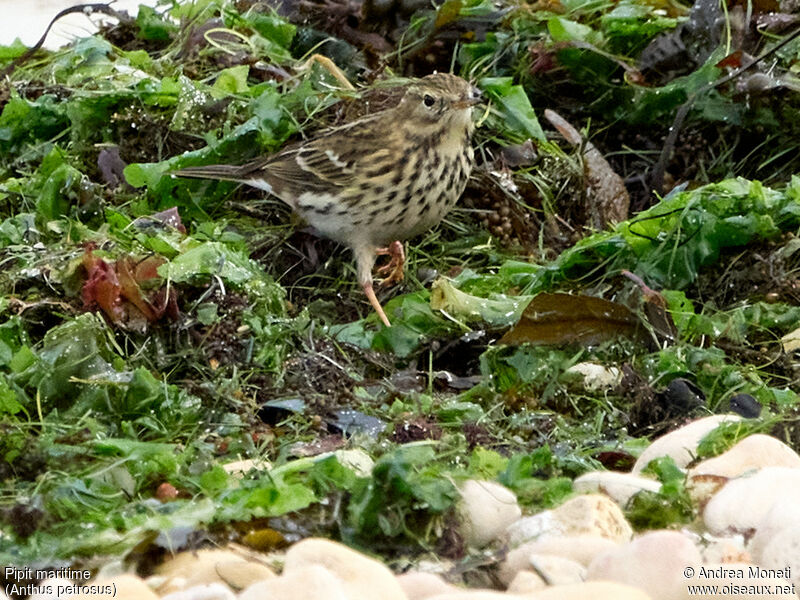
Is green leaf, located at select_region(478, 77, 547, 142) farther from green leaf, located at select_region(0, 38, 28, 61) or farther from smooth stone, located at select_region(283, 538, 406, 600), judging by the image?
smooth stone, located at select_region(283, 538, 406, 600)

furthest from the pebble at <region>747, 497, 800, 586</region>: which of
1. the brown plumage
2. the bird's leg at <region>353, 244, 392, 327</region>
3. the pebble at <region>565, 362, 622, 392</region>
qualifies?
the brown plumage

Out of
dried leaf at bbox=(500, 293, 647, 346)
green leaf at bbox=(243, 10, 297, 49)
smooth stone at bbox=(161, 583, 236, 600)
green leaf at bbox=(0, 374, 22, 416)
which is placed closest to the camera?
smooth stone at bbox=(161, 583, 236, 600)

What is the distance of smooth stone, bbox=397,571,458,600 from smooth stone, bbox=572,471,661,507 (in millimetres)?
631

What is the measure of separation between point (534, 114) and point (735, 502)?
398cm

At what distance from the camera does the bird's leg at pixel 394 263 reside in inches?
241

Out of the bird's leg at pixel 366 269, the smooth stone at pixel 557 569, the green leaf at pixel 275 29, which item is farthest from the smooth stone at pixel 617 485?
the green leaf at pixel 275 29

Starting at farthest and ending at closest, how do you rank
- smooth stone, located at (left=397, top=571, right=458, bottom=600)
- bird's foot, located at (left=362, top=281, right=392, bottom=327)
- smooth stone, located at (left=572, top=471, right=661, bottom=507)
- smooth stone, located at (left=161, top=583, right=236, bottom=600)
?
bird's foot, located at (left=362, top=281, right=392, bottom=327), smooth stone, located at (left=572, top=471, right=661, bottom=507), smooth stone, located at (left=397, top=571, right=458, bottom=600), smooth stone, located at (left=161, top=583, right=236, bottom=600)

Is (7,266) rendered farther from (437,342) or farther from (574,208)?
(574,208)

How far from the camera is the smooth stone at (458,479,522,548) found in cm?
304

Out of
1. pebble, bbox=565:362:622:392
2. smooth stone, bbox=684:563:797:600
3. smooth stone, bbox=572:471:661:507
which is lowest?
pebble, bbox=565:362:622:392

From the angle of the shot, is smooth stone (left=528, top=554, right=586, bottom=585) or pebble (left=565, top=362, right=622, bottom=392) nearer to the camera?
smooth stone (left=528, top=554, right=586, bottom=585)

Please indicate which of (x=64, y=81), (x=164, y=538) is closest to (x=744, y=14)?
(x=64, y=81)

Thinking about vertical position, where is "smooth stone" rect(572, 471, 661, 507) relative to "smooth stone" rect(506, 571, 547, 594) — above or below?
below

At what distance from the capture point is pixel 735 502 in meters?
3.02
